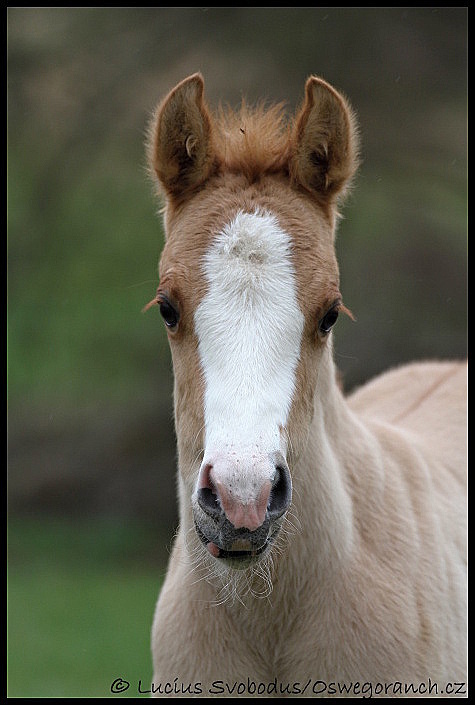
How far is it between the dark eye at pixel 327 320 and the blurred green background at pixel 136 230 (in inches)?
351

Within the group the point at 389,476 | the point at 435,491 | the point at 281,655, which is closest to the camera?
the point at 281,655

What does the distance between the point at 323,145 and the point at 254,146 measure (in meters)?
0.25

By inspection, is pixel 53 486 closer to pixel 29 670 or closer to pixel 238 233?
pixel 29 670

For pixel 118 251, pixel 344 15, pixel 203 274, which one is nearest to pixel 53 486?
pixel 118 251

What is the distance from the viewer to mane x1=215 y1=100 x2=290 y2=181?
10.6 feet

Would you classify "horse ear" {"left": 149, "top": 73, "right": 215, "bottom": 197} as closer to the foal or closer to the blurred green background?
the foal

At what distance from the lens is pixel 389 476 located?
368cm

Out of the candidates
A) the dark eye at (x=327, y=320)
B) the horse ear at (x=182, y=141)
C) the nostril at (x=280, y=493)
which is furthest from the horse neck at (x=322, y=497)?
the horse ear at (x=182, y=141)

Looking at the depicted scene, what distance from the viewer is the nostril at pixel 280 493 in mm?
2572

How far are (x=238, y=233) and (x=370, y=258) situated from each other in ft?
31.5

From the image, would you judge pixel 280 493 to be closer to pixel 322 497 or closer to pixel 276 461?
pixel 276 461

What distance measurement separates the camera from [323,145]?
325 centimetres

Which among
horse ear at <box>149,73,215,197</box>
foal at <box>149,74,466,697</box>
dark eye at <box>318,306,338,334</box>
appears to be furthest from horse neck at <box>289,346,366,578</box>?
horse ear at <box>149,73,215,197</box>

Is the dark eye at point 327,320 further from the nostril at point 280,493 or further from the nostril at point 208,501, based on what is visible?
A: the nostril at point 208,501
